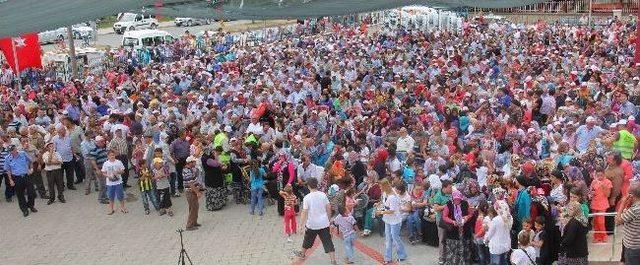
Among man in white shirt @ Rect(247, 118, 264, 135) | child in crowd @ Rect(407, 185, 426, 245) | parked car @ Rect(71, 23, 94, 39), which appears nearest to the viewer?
child in crowd @ Rect(407, 185, 426, 245)

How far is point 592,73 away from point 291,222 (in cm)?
1201

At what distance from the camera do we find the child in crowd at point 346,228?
33.0ft

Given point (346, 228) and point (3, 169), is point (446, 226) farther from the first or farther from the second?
point (3, 169)

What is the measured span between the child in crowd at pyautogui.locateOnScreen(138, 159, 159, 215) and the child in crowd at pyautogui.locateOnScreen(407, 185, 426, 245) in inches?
186

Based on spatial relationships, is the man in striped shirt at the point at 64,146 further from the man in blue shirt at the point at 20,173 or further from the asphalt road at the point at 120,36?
the asphalt road at the point at 120,36

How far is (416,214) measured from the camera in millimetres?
10773

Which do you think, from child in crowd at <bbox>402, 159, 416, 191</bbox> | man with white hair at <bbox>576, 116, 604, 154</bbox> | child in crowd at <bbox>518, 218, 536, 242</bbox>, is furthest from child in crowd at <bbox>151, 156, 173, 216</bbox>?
man with white hair at <bbox>576, 116, 604, 154</bbox>

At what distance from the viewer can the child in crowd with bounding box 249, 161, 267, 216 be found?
12422 mm

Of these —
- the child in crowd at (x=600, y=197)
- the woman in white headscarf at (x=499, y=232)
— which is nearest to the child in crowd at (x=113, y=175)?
the woman in white headscarf at (x=499, y=232)

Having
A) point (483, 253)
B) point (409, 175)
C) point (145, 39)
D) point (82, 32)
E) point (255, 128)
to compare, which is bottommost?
point (483, 253)

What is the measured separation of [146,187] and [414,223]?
4.93 meters

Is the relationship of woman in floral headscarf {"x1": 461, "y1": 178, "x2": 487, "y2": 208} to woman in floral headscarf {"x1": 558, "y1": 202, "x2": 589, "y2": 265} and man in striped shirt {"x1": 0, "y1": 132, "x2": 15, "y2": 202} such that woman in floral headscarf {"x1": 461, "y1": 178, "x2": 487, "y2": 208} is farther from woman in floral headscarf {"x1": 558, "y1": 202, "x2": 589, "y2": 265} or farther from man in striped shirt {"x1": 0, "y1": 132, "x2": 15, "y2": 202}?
man in striped shirt {"x1": 0, "y1": 132, "x2": 15, "y2": 202}

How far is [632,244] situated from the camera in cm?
810

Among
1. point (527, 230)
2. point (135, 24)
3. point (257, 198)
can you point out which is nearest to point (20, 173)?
point (257, 198)
